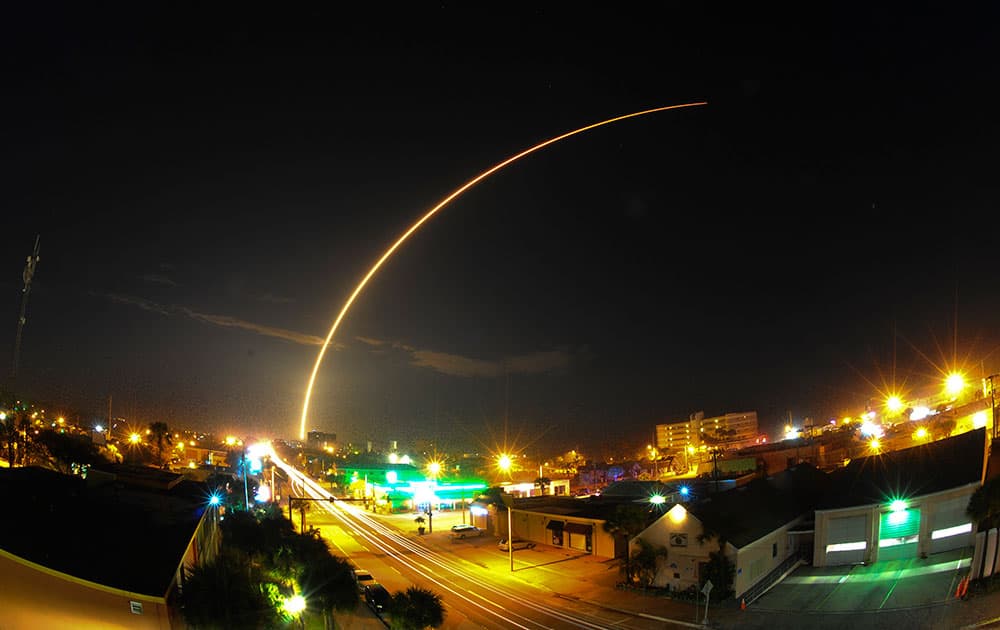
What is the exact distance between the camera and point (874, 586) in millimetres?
23469

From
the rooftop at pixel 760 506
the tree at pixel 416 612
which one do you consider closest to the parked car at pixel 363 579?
the tree at pixel 416 612

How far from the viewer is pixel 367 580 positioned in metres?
30.0

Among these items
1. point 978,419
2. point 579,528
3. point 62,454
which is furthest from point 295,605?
point 978,419

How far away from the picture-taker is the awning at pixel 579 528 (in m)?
37.6

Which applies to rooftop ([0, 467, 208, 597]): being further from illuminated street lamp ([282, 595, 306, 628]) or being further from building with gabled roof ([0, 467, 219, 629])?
illuminated street lamp ([282, 595, 306, 628])

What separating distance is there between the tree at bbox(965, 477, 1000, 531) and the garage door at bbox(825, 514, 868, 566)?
6.00m

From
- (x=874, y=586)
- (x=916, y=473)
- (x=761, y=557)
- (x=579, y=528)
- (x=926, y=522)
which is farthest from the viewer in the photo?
(x=579, y=528)

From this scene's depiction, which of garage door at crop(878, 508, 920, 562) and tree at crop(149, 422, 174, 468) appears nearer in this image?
garage door at crop(878, 508, 920, 562)

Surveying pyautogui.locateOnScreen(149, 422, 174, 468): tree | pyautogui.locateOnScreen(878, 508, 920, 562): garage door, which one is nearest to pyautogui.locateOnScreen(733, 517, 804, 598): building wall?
pyautogui.locateOnScreen(878, 508, 920, 562): garage door

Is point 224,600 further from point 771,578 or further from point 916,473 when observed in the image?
point 916,473

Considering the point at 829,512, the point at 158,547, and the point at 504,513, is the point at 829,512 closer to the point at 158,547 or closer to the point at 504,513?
the point at 504,513

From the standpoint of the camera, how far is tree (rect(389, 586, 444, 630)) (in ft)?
58.0

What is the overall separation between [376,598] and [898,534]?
85.8 feet

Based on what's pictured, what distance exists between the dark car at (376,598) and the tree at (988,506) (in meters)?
25.4
